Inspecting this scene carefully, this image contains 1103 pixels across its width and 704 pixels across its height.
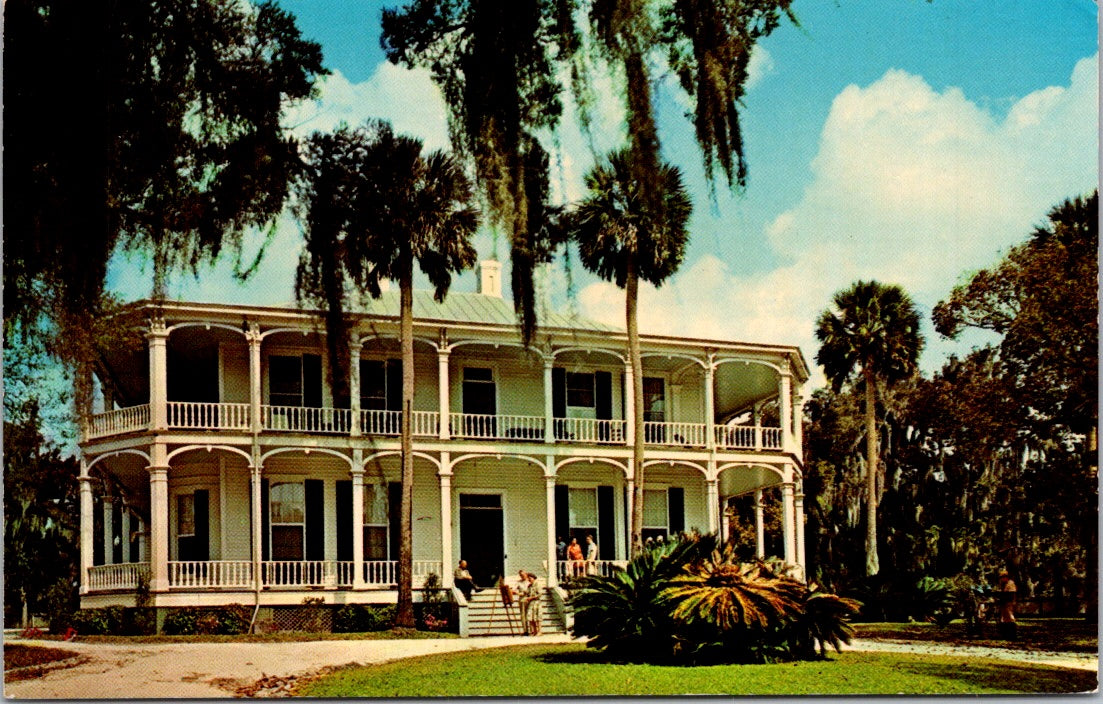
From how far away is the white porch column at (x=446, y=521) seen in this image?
1969 centimetres

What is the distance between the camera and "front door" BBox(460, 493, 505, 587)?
21766mm

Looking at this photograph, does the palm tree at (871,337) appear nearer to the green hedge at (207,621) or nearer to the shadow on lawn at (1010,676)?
the green hedge at (207,621)

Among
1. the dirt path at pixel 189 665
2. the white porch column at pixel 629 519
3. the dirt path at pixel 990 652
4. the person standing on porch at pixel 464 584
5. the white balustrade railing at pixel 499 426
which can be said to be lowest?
the dirt path at pixel 990 652

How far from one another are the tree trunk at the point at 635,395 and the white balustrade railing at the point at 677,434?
36.1 inches

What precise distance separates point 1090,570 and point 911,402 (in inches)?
284

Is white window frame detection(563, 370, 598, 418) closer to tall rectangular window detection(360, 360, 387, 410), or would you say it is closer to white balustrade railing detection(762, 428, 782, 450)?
white balustrade railing detection(762, 428, 782, 450)

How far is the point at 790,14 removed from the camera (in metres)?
6.77

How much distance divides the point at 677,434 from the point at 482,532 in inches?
139

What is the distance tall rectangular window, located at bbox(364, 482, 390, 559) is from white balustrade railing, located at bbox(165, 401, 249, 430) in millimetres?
2432

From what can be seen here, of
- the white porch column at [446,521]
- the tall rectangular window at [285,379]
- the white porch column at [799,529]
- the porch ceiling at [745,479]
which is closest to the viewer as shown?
the white porch column at [446,521]

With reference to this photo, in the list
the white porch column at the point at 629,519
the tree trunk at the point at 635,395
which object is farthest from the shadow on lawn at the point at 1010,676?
the white porch column at the point at 629,519

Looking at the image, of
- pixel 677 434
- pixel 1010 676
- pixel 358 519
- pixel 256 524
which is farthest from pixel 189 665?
pixel 677 434

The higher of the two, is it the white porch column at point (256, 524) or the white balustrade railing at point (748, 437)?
the white balustrade railing at point (748, 437)

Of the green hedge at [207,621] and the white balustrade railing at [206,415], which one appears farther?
the white balustrade railing at [206,415]
